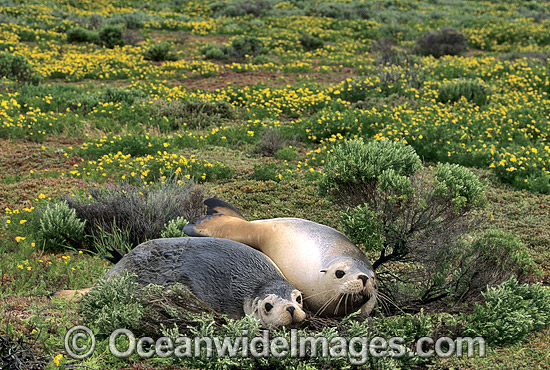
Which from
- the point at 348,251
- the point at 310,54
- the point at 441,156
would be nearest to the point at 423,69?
the point at 310,54

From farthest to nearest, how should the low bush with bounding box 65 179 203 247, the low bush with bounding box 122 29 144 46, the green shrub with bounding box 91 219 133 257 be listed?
the low bush with bounding box 122 29 144 46, the low bush with bounding box 65 179 203 247, the green shrub with bounding box 91 219 133 257

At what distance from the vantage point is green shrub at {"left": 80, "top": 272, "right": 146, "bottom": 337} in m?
4.14

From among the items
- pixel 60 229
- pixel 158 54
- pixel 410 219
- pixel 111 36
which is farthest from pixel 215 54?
pixel 410 219

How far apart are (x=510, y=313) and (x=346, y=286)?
4.32 ft

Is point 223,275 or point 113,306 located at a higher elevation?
point 223,275

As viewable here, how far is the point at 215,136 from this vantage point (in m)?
10.8

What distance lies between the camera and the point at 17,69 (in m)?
14.4

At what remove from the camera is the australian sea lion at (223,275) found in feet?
13.5

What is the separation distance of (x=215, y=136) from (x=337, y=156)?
4869mm

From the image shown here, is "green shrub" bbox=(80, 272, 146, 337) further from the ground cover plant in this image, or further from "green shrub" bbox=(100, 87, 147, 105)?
"green shrub" bbox=(100, 87, 147, 105)

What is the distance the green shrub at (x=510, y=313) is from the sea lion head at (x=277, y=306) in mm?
1361

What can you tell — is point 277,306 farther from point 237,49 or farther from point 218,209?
point 237,49

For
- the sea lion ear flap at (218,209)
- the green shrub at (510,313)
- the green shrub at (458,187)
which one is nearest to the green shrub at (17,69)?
the sea lion ear flap at (218,209)

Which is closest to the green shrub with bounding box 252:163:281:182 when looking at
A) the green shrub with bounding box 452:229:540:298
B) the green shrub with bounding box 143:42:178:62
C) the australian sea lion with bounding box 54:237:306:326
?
the green shrub with bounding box 452:229:540:298
